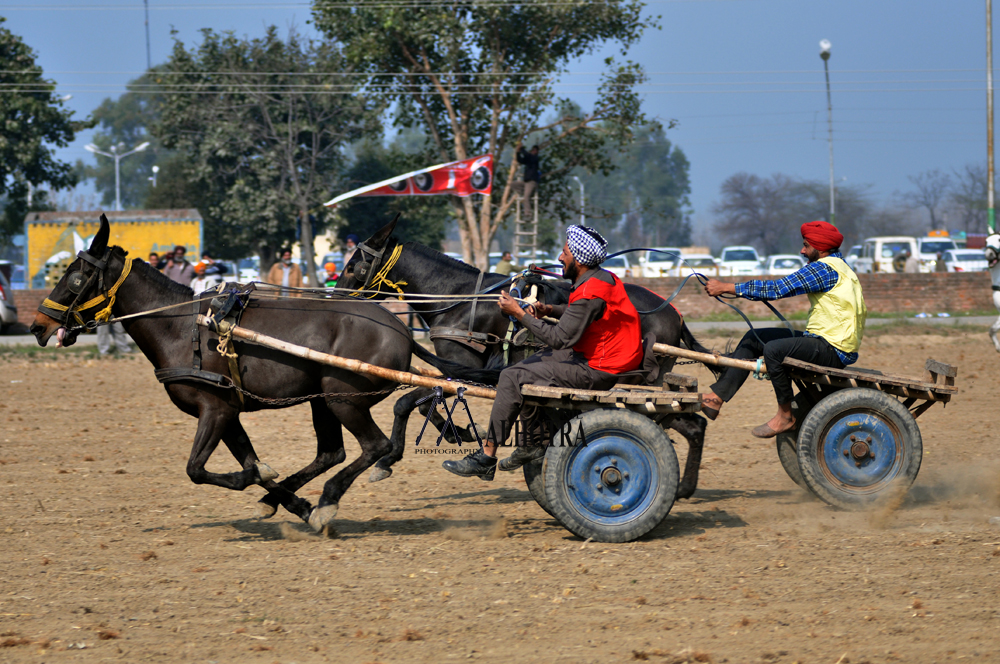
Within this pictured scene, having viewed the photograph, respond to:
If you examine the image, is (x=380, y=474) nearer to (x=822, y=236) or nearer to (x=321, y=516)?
(x=321, y=516)

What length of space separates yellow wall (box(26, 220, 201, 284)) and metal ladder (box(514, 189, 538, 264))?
944 centimetres

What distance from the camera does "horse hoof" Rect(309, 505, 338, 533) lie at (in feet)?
22.0

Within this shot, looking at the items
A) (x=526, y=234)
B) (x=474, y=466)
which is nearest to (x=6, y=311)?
(x=526, y=234)

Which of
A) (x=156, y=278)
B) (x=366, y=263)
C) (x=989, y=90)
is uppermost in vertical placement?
(x=989, y=90)

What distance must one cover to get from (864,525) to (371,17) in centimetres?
2275

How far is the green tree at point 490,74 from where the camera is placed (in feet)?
85.5

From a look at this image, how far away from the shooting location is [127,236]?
2888 cm

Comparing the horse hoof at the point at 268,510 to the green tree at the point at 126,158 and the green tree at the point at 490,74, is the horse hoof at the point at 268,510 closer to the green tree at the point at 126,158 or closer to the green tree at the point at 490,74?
the green tree at the point at 490,74

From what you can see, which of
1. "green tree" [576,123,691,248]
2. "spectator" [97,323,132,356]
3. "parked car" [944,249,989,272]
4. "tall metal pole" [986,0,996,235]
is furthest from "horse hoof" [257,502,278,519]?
"green tree" [576,123,691,248]

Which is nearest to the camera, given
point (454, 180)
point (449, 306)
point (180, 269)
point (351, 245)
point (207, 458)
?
point (207, 458)

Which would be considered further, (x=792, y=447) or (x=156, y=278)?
(x=792, y=447)

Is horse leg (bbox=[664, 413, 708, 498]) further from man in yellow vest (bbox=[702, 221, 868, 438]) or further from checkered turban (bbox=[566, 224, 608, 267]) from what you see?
checkered turban (bbox=[566, 224, 608, 267])

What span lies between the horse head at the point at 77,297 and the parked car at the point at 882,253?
2911 cm

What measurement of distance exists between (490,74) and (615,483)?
2200 cm
